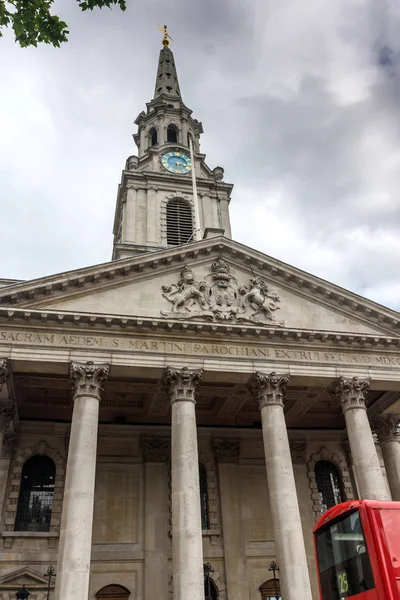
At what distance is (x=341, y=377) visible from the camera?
22047mm

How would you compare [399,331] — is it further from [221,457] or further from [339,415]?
[221,457]

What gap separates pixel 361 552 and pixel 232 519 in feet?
51.9

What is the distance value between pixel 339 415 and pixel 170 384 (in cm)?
1241

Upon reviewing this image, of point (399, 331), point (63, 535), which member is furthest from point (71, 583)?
point (399, 331)

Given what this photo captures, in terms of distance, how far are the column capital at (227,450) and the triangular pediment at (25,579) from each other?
942 cm

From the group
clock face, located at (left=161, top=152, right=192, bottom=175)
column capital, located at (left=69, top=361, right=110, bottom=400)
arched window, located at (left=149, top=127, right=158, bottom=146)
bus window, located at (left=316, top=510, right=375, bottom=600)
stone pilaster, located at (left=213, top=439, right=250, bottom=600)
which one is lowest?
bus window, located at (left=316, top=510, right=375, bottom=600)

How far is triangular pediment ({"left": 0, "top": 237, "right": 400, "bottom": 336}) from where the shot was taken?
21.0m

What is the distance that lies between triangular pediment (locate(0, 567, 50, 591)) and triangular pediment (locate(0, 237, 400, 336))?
10.8 m

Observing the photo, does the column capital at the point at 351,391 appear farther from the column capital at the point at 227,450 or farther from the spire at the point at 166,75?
the spire at the point at 166,75

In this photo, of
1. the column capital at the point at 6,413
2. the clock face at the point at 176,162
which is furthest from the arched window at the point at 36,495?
the clock face at the point at 176,162

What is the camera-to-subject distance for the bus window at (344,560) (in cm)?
1006

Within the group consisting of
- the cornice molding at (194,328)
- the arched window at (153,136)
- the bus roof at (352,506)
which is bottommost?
the bus roof at (352,506)

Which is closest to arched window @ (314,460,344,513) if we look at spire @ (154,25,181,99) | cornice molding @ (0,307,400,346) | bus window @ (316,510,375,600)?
cornice molding @ (0,307,400,346)

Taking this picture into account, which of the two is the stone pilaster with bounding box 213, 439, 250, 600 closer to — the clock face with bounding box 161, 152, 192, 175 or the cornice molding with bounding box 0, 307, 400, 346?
the cornice molding with bounding box 0, 307, 400, 346
